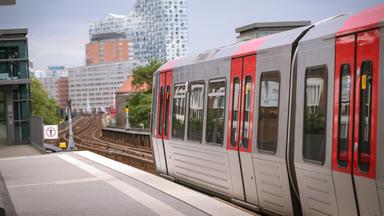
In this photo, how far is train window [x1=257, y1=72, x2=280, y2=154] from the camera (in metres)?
9.69

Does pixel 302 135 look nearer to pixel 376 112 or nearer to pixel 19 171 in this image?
pixel 376 112

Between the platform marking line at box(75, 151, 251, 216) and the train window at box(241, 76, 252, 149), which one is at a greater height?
the train window at box(241, 76, 252, 149)

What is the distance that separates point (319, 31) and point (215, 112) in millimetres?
3973

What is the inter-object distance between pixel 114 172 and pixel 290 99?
9.15m

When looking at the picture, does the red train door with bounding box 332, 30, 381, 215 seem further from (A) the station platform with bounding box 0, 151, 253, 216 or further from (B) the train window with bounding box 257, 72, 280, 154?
(A) the station platform with bounding box 0, 151, 253, 216

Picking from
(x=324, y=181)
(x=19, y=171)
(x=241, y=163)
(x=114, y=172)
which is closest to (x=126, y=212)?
(x=241, y=163)

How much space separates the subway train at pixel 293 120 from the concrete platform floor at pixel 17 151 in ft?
44.2

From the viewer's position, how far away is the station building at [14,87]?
1141 inches

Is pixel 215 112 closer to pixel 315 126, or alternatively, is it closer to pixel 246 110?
pixel 246 110

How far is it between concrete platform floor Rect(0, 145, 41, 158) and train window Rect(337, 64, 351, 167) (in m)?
19.8

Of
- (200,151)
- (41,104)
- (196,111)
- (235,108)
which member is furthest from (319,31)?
(41,104)

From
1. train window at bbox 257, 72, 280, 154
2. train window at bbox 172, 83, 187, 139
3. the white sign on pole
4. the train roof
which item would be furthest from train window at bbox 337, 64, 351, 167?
the white sign on pole

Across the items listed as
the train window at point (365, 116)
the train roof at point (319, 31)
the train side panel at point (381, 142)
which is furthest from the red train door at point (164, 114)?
the train side panel at point (381, 142)

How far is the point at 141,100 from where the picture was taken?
88.9m
